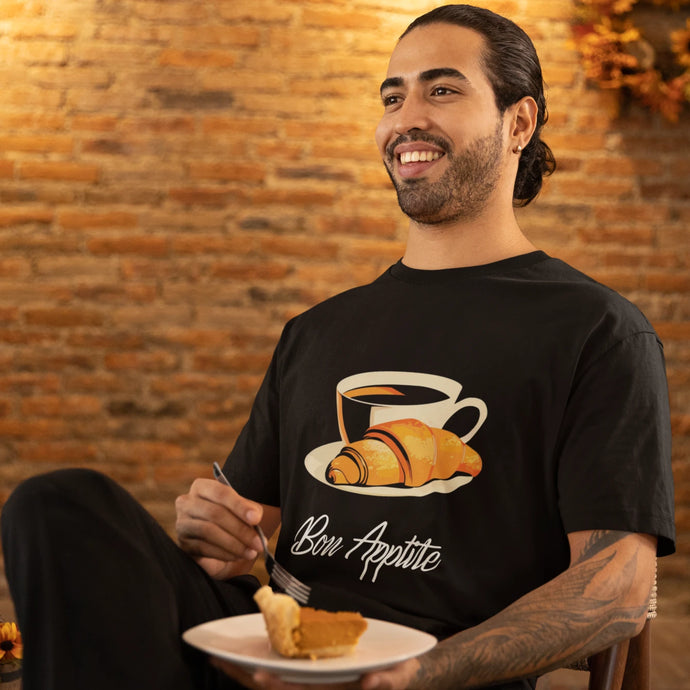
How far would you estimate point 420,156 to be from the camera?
4.82 ft

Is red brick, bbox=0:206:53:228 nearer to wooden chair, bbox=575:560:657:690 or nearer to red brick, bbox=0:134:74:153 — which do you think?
red brick, bbox=0:134:74:153

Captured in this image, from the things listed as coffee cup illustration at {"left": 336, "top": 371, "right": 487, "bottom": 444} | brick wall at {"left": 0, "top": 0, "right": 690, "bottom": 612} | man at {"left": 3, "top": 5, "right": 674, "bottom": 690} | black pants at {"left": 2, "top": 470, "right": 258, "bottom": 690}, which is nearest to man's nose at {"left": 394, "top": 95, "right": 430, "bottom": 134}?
man at {"left": 3, "top": 5, "right": 674, "bottom": 690}

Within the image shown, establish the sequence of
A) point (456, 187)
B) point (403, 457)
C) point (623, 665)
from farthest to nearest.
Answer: point (456, 187) < point (403, 457) < point (623, 665)

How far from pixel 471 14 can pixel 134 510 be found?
3.56 feet

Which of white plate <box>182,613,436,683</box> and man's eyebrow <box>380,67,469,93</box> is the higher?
man's eyebrow <box>380,67,469,93</box>

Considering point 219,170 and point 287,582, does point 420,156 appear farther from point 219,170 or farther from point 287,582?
point 219,170

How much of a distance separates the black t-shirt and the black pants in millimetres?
283

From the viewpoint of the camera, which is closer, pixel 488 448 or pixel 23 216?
pixel 488 448

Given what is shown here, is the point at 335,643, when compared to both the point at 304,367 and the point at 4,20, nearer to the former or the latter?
the point at 304,367

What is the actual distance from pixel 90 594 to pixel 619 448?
2.26 ft

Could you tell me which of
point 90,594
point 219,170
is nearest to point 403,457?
point 90,594

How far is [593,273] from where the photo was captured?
10.3 ft

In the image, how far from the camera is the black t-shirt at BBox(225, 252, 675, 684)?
109cm

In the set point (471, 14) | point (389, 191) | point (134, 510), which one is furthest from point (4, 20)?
point (134, 510)
